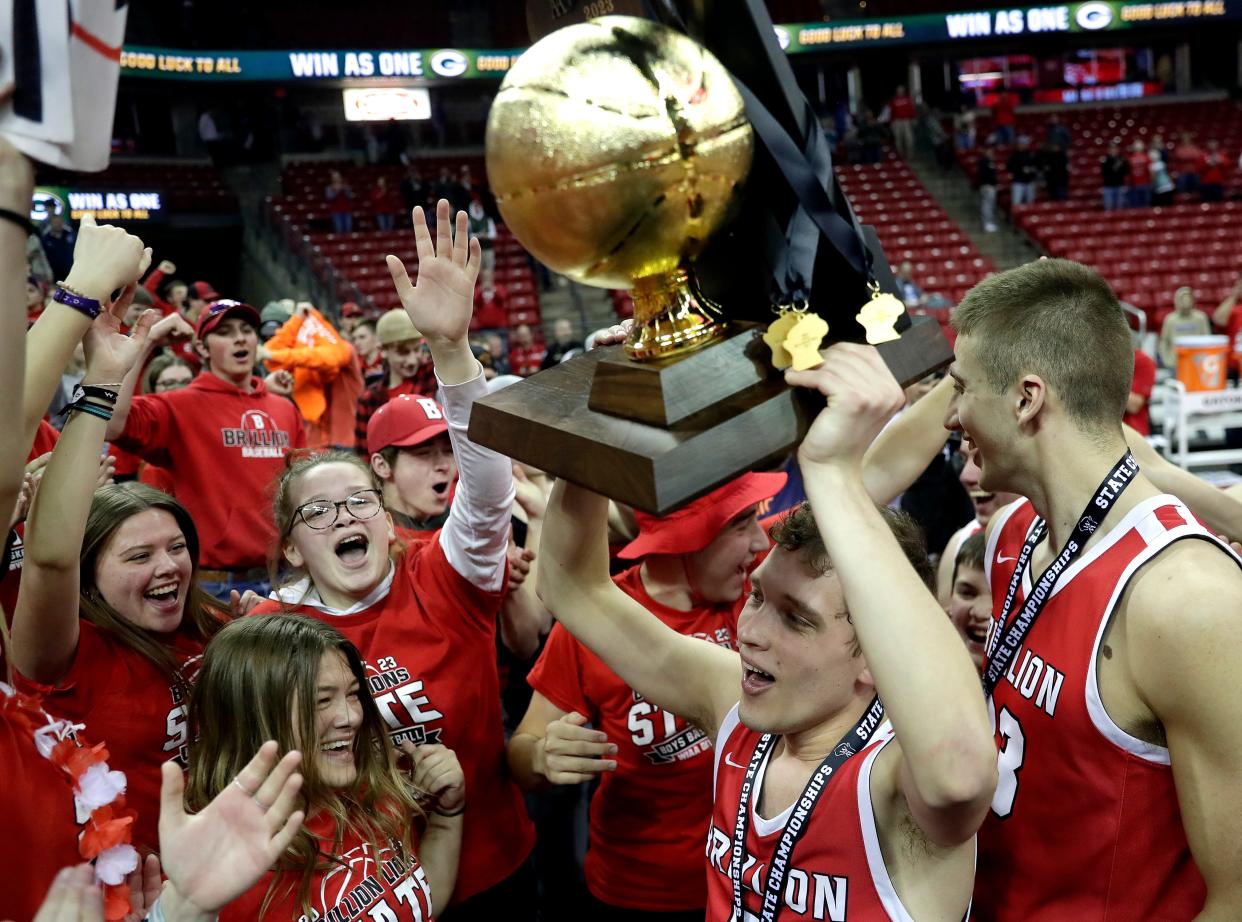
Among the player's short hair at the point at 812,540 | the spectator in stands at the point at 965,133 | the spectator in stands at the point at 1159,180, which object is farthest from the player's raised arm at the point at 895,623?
the spectator in stands at the point at 965,133

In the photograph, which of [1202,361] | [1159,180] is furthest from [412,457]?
[1159,180]

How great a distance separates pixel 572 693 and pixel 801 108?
145cm

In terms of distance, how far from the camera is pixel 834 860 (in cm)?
151

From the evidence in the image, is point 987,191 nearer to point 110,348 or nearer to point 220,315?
point 220,315

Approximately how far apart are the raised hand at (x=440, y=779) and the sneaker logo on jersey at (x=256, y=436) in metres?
2.31

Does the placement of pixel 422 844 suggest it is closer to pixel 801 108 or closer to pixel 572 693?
pixel 572 693

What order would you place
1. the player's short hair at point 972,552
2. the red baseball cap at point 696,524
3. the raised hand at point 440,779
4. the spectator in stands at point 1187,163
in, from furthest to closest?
the spectator in stands at point 1187,163
the player's short hair at point 972,552
the red baseball cap at point 696,524
the raised hand at point 440,779

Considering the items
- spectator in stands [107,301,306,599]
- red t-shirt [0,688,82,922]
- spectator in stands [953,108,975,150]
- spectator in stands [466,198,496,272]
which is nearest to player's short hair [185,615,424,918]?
red t-shirt [0,688,82,922]

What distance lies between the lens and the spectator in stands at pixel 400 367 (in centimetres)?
536

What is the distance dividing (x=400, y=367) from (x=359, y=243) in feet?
36.8

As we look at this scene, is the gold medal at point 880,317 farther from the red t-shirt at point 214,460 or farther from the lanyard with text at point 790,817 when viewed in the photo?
the red t-shirt at point 214,460

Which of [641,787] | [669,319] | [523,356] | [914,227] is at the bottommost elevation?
[523,356]

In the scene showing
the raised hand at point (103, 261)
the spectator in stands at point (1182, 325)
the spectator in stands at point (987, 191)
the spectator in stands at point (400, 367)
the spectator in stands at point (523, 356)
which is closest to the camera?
the raised hand at point (103, 261)

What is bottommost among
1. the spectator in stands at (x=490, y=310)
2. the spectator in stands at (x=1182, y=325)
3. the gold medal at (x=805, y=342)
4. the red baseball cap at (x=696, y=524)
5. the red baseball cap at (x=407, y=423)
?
the spectator in stands at (x=1182, y=325)
